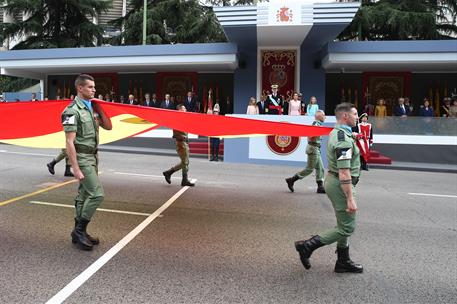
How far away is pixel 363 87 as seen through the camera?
20.9 meters

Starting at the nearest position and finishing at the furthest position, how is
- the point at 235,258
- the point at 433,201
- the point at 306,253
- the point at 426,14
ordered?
the point at 306,253
the point at 235,258
the point at 433,201
the point at 426,14

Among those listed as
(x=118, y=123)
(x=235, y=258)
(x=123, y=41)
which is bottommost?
(x=235, y=258)

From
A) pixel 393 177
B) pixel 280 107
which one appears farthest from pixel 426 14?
pixel 393 177

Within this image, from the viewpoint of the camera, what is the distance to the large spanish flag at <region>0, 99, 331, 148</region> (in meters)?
5.63

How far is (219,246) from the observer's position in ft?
16.5

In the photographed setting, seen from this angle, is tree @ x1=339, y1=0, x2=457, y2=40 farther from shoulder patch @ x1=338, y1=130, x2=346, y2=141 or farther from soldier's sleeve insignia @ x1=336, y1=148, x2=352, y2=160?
soldier's sleeve insignia @ x1=336, y1=148, x2=352, y2=160

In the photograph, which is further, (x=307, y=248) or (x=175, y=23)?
(x=175, y=23)

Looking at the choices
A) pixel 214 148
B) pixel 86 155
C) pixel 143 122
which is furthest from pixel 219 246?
pixel 214 148

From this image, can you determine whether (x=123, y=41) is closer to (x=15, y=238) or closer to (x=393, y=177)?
(x=393, y=177)

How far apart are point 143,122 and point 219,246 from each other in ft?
9.61

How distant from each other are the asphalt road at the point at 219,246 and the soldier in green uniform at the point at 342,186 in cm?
21

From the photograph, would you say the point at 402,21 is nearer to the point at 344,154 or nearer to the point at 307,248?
the point at 344,154

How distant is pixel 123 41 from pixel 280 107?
20.3 meters

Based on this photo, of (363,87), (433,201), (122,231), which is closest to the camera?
(122,231)
